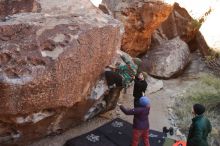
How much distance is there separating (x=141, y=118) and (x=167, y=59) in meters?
5.26

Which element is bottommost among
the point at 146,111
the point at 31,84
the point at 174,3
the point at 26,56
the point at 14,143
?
the point at 14,143

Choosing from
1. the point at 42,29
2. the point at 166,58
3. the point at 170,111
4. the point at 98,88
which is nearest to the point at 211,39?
the point at 166,58

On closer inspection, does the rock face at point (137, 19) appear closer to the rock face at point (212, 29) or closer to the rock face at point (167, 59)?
the rock face at point (167, 59)

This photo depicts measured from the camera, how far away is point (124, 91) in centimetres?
1054

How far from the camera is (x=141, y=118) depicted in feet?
23.7

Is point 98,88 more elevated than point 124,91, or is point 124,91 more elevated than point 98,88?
point 98,88

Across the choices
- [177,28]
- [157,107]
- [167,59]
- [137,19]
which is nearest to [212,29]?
[177,28]

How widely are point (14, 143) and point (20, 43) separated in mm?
1951

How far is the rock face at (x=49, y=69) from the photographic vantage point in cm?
646

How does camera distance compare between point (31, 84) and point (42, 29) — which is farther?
point (42, 29)

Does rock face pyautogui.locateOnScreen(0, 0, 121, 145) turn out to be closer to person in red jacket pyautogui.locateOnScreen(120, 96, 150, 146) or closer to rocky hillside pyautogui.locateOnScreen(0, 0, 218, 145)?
rocky hillside pyautogui.locateOnScreen(0, 0, 218, 145)

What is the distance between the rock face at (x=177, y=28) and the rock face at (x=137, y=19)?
0.98 feet

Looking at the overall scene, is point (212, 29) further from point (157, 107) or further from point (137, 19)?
point (157, 107)

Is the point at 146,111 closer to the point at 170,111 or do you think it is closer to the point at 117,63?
the point at 117,63
